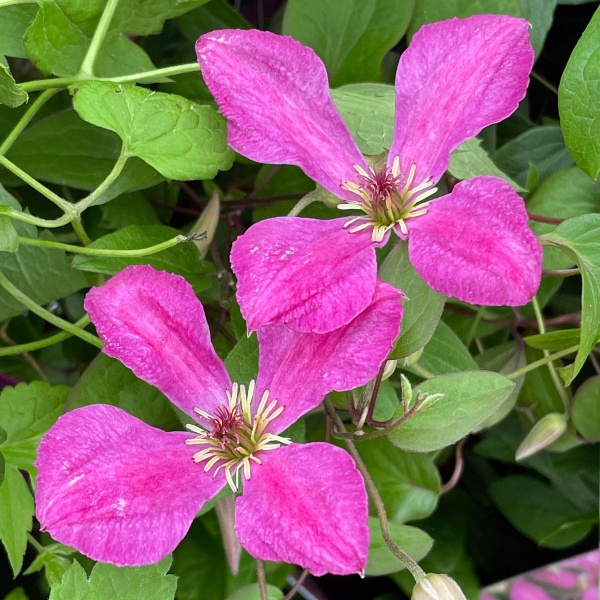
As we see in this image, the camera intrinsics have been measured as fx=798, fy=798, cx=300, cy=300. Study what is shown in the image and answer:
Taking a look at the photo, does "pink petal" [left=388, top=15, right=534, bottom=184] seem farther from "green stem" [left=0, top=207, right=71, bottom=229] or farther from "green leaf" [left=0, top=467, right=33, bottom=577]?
"green leaf" [left=0, top=467, right=33, bottom=577]

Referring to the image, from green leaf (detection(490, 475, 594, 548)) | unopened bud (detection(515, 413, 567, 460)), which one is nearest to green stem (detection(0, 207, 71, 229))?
unopened bud (detection(515, 413, 567, 460))

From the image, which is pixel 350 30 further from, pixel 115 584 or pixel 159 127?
pixel 115 584

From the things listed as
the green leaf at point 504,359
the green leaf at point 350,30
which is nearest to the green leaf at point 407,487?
the green leaf at point 504,359

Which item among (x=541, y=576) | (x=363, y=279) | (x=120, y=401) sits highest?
(x=363, y=279)

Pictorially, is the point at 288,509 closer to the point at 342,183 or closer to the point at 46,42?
the point at 342,183

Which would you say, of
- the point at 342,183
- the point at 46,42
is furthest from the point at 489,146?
the point at 46,42

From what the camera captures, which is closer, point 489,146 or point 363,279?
point 363,279

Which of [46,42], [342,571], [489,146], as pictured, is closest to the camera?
[342,571]
